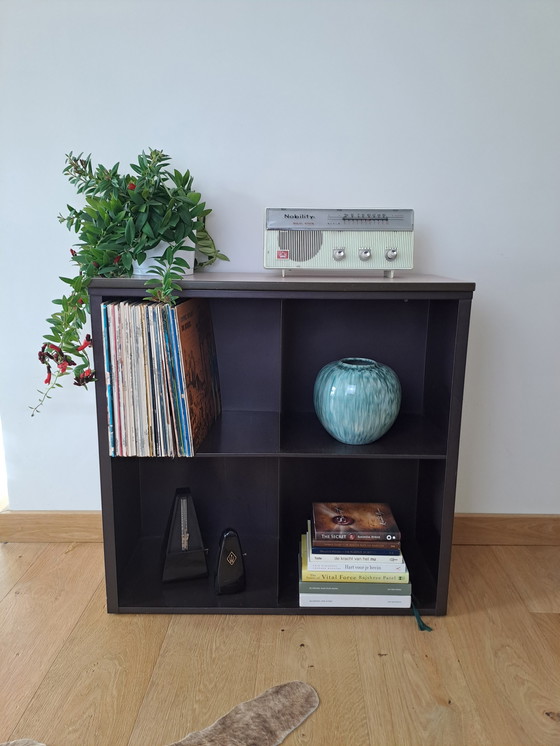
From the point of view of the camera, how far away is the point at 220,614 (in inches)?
59.8

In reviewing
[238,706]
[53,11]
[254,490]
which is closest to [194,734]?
[238,706]

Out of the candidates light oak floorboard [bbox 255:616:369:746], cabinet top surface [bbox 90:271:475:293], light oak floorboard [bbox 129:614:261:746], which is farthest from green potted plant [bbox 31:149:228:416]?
light oak floorboard [bbox 255:616:369:746]

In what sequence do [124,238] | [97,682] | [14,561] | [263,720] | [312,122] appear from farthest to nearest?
[14,561]
[312,122]
[124,238]
[97,682]
[263,720]

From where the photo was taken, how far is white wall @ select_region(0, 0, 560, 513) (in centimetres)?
160

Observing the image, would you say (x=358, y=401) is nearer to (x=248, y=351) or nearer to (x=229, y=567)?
(x=248, y=351)

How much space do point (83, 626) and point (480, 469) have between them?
123 cm

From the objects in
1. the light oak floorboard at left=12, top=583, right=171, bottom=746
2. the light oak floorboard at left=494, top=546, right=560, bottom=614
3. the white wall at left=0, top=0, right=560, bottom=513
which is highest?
the white wall at left=0, top=0, right=560, bottom=513

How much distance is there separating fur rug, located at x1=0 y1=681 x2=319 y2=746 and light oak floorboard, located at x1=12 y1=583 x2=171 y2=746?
0.21ft

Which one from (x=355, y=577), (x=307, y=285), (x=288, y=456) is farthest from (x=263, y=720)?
(x=307, y=285)

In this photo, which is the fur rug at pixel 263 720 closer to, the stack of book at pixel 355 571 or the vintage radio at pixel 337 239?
the stack of book at pixel 355 571

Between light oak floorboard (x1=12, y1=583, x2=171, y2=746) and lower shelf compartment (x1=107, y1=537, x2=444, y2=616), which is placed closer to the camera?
light oak floorboard (x1=12, y1=583, x2=171, y2=746)

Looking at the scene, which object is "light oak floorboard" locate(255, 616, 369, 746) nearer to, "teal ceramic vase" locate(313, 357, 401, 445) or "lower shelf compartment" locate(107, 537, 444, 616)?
"lower shelf compartment" locate(107, 537, 444, 616)

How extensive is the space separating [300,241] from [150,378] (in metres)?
0.50

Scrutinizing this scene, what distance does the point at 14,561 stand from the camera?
5.85 ft
